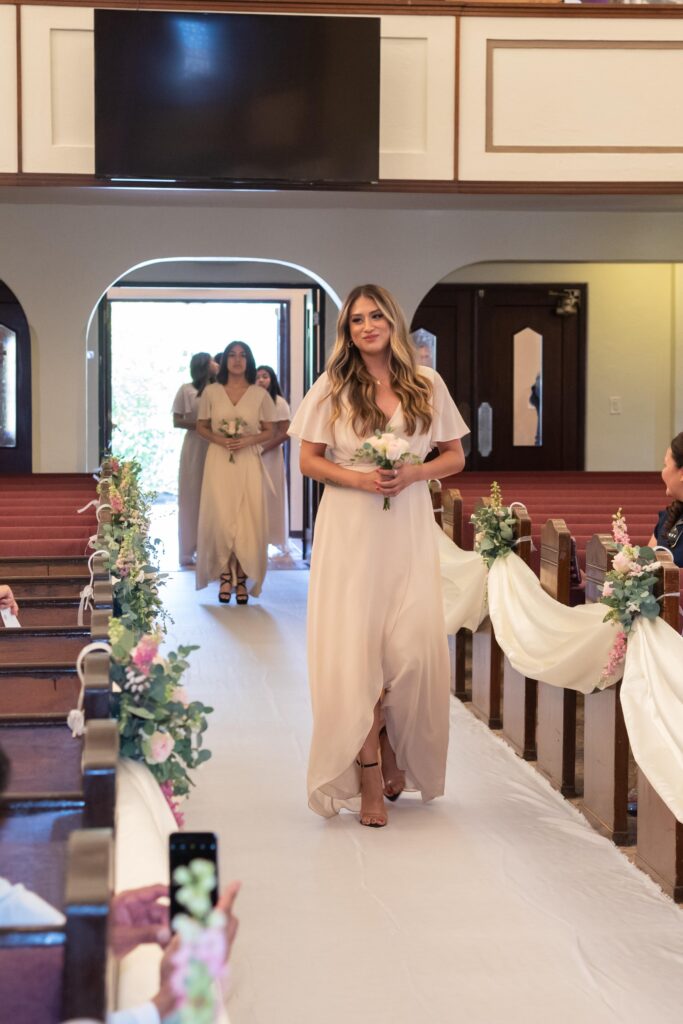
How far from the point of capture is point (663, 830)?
3.66m

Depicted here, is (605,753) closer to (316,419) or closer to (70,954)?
(316,419)

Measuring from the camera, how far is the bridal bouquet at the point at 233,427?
9.14 meters

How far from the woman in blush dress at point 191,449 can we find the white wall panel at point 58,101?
2502 millimetres

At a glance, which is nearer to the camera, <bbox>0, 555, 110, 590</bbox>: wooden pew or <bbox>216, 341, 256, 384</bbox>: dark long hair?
<bbox>0, 555, 110, 590</bbox>: wooden pew

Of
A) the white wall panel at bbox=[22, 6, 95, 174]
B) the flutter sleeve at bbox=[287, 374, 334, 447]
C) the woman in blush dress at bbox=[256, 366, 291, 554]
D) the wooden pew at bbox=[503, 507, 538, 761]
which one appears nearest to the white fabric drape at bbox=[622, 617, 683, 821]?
the flutter sleeve at bbox=[287, 374, 334, 447]

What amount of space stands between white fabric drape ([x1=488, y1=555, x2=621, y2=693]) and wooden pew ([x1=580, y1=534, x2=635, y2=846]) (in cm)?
8

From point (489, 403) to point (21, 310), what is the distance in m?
4.51

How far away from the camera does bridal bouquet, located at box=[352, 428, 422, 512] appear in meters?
3.96

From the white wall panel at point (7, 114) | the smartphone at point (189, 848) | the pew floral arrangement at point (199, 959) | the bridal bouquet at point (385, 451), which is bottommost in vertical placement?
the smartphone at point (189, 848)

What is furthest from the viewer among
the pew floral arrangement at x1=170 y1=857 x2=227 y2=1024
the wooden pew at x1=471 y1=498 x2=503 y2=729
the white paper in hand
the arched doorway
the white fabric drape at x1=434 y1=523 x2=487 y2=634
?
the arched doorway

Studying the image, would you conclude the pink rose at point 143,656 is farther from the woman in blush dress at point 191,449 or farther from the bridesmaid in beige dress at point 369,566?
the woman in blush dress at point 191,449

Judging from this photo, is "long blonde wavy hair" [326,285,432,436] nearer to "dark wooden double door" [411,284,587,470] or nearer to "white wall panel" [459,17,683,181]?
"white wall panel" [459,17,683,181]

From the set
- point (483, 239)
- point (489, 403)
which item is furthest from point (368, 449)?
point (489, 403)

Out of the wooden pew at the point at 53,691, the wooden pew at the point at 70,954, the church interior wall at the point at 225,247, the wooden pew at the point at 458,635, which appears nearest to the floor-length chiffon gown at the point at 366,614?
the wooden pew at the point at 53,691
